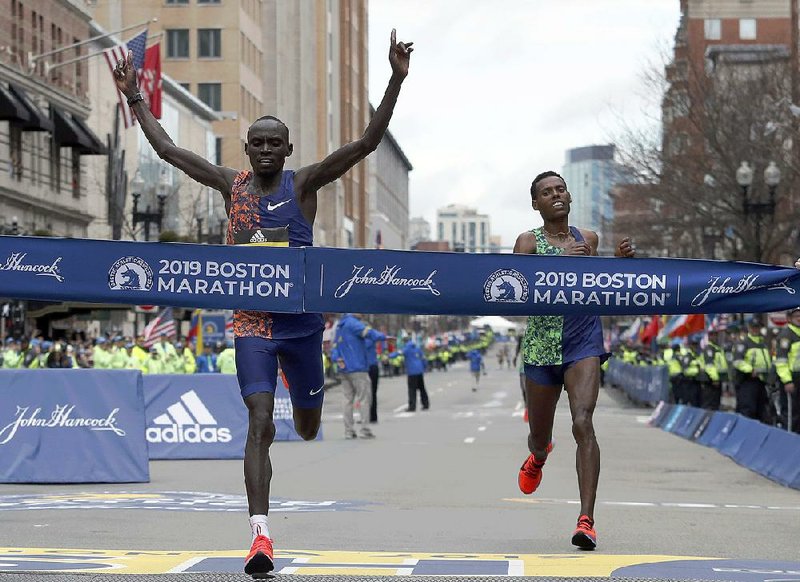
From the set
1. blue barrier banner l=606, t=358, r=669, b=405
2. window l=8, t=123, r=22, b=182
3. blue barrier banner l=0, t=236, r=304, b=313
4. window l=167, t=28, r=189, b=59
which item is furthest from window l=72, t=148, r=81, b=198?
blue barrier banner l=0, t=236, r=304, b=313

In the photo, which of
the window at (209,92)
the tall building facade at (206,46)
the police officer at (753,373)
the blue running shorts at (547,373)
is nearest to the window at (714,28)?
the tall building facade at (206,46)

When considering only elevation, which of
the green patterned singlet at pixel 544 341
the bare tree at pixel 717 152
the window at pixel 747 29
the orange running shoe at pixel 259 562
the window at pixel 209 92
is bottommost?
the orange running shoe at pixel 259 562

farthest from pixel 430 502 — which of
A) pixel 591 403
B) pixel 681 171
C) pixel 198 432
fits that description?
pixel 681 171

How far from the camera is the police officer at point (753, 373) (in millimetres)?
26266

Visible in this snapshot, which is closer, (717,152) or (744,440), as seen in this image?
(744,440)

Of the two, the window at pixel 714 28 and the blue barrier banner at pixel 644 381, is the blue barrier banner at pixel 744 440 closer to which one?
the blue barrier banner at pixel 644 381

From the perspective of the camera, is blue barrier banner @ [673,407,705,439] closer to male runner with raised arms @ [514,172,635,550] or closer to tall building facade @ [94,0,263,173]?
male runner with raised arms @ [514,172,635,550]

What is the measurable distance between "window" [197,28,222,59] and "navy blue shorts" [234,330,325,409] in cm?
8838

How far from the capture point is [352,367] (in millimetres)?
25641

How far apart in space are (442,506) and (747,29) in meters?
110

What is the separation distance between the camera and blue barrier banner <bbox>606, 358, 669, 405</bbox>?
38469mm

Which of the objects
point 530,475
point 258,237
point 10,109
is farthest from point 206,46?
point 258,237

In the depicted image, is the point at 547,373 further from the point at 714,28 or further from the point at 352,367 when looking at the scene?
the point at 714,28

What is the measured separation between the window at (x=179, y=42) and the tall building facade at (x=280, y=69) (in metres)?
0.06
